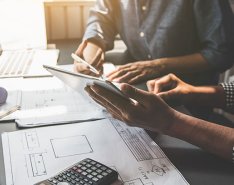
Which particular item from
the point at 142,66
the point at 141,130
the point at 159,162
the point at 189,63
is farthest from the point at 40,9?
the point at 159,162

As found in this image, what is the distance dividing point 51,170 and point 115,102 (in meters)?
0.18

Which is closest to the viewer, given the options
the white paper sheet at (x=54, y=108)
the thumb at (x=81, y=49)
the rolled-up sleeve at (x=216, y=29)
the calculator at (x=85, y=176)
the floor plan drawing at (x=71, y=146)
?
the calculator at (x=85, y=176)

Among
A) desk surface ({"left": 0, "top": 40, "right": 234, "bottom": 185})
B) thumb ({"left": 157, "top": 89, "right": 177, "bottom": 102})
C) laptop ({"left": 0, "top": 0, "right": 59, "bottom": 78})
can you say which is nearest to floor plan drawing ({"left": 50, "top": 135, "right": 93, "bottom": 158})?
desk surface ({"left": 0, "top": 40, "right": 234, "bottom": 185})

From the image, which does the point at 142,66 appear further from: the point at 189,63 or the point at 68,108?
the point at 68,108

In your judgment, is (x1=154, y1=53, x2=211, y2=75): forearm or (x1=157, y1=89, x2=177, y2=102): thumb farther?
(x1=154, y1=53, x2=211, y2=75): forearm

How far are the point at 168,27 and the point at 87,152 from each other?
69 cm

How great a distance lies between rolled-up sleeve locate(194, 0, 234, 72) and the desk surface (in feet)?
1.74

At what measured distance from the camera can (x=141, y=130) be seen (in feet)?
2.35

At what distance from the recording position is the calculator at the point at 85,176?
51 cm

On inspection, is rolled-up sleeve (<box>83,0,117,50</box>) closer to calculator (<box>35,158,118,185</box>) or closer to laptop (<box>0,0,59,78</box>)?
laptop (<box>0,0,59,78</box>)

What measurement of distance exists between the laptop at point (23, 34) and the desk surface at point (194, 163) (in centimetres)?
56

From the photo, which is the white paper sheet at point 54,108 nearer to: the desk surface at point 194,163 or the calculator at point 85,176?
the desk surface at point 194,163

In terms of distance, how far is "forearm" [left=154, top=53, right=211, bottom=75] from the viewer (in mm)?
1119

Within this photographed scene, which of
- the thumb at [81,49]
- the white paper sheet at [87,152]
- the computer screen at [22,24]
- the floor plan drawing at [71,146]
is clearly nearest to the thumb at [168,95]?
the white paper sheet at [87,152]
